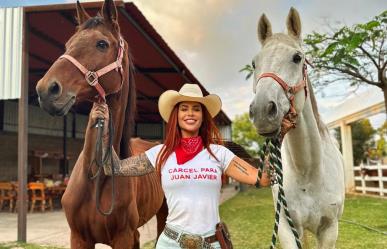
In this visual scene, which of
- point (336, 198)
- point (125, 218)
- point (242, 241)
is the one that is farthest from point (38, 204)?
point (336, 198)

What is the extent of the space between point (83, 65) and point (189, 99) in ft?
2.49

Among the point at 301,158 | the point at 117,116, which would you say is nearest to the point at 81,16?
the point at 117,116

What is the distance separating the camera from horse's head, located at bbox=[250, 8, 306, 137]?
1.99 meters

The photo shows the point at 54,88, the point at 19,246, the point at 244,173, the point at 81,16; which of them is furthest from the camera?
the point at 19,246

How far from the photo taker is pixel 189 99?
2.21 metres

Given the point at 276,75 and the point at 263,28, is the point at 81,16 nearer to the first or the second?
the point at 263,28

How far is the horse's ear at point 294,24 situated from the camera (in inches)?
103

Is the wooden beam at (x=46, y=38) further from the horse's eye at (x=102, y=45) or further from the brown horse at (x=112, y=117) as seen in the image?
the horse's eye at (x=102, y=45)

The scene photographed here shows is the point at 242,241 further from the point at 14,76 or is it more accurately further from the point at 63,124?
the point at 63,124

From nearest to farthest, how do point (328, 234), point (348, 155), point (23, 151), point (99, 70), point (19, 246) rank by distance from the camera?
1. point (99, 70)
2. point (328, 234)
3. point (19, 246)
4. point (23, 151)
5. point (348, 155)

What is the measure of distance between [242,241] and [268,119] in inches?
188

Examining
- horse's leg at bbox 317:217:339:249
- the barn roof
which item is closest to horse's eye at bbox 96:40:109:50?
horse's leg at bbox 317:217:339:249

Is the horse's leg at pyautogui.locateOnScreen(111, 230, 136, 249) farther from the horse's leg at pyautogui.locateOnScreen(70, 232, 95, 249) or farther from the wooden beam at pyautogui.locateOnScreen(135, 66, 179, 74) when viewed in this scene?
the wooden beam at pyautogui.locateOnScreen(135, 66, 179, 74)

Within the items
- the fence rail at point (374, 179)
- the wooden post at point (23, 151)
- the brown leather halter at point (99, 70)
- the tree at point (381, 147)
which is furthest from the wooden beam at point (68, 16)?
the tree at point (381, 147)
